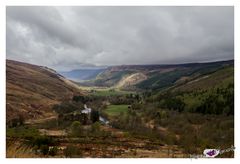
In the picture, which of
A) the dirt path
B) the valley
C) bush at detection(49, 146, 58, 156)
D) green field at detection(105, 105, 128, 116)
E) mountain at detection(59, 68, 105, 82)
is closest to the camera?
bush at detection(49, 146, 58, 156)

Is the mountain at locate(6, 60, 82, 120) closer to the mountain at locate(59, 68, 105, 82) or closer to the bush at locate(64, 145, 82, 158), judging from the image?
the mountain at locate(59, 68, 105, 82)

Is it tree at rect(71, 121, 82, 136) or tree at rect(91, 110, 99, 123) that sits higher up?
tree at rect(91, 110, 99, 123)

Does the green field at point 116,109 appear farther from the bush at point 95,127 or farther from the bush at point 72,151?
the bush at point 72,151

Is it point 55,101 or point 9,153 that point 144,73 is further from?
point 9,153

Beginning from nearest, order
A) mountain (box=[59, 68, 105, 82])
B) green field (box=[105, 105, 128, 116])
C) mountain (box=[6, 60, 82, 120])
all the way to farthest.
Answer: mountain (box=[6, 60, 82, 120])
green field (box=[105, 105, 128, 116])
mountain (box=[59, 68, 105, 82])

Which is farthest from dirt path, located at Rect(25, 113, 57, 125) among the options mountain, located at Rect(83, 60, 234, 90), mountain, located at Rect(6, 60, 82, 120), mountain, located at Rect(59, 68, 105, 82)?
mountain, located at Rect(83, 60, 234, 90)

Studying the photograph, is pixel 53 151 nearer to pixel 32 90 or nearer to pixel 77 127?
pixel 77 127

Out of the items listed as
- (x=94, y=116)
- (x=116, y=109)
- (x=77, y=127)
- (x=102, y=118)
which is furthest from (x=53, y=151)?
(x=116, y=109)
